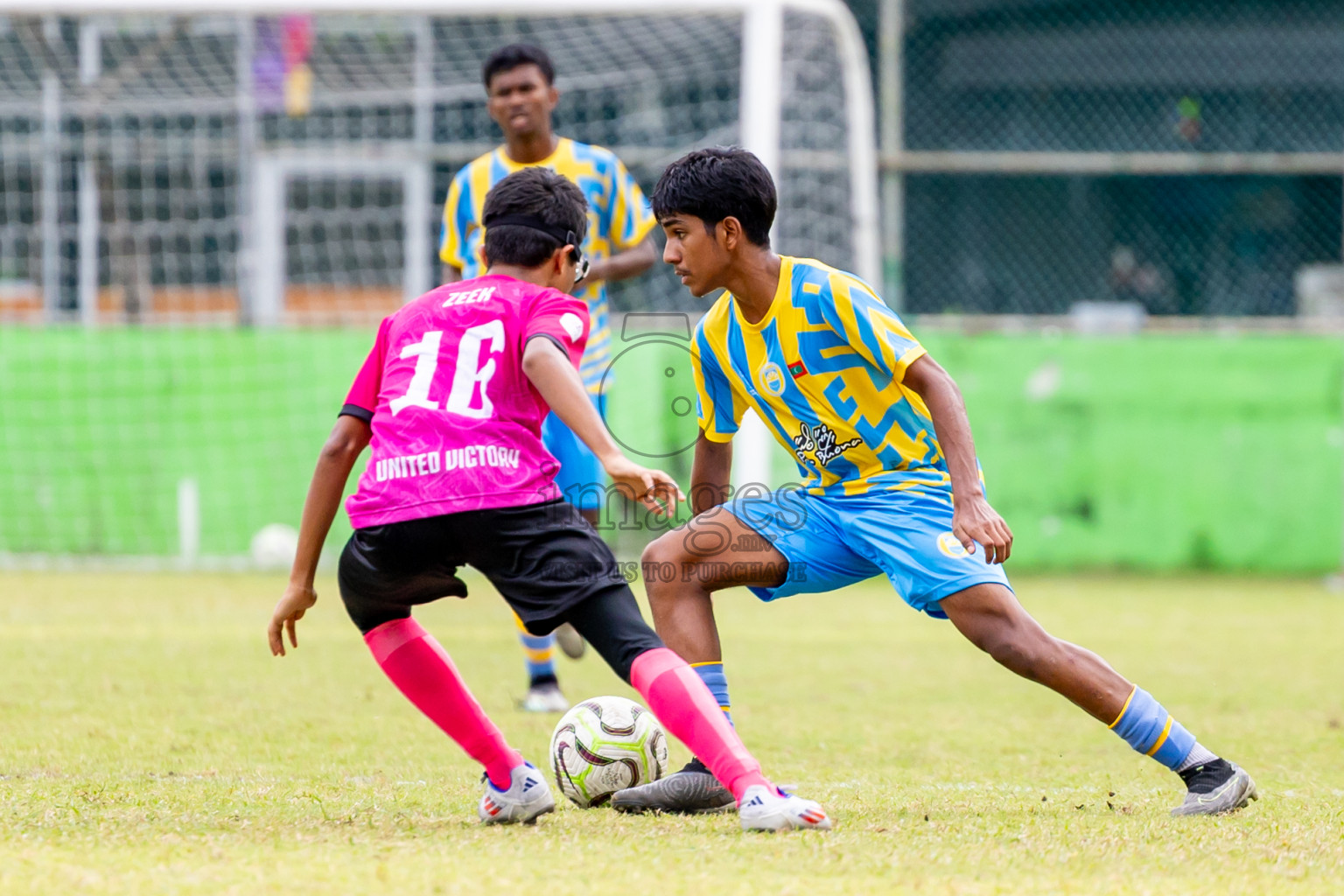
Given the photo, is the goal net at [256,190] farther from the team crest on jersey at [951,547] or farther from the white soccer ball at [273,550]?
the team crest on jersey at [951,547]

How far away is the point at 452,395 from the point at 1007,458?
750 centimetres

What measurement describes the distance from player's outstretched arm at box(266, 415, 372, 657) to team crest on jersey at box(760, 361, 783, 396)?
967 millimetres

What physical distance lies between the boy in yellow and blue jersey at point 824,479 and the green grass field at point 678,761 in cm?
24

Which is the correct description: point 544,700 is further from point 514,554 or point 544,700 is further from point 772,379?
point 514,554

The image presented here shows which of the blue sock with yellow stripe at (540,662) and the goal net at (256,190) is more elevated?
the goal net at (256,190)

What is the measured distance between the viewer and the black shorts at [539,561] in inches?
125

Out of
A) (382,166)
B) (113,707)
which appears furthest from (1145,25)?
(113,707)

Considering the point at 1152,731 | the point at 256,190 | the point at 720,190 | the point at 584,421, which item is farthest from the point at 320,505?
the point at 256,190

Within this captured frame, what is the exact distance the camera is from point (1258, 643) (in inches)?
283

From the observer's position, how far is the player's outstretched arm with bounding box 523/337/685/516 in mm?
3014

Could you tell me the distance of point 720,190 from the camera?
142 inches

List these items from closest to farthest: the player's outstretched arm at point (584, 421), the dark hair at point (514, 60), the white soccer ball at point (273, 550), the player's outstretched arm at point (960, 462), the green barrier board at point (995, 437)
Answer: the player's outstretched arm at point (584, 421) → the player's outstretched arm at point (960, 462) → the dark hair at point (514, 60) → the white soccer ball at point (273, 550) → the green barrier board at point (995, 437)

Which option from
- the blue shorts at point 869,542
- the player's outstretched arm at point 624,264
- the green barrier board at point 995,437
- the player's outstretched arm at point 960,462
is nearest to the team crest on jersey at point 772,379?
the blue shorts at point 869,542

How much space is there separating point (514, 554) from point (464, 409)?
0.32 metres
